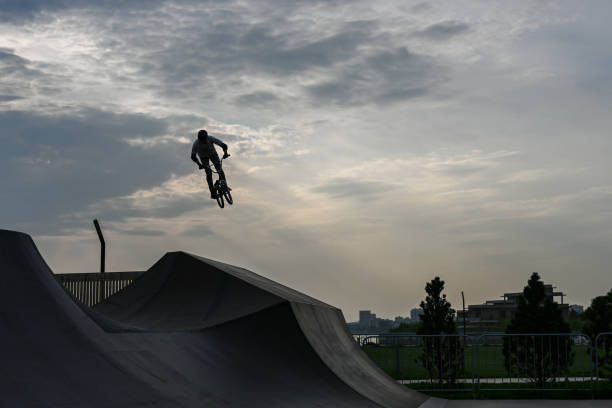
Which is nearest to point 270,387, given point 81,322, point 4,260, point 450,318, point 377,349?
point 81,322

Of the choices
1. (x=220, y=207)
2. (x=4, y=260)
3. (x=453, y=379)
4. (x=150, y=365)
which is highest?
(x=220, y=207)

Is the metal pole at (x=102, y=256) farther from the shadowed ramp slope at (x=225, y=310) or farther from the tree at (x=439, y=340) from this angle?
the tree at (x=439, y=340)

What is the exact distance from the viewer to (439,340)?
18.8 meters

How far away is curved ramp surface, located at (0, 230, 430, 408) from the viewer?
5809 millimetres

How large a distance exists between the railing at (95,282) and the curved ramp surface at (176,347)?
498cm

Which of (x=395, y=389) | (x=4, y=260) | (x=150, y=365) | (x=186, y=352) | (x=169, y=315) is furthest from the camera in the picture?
(x=395, y=389)

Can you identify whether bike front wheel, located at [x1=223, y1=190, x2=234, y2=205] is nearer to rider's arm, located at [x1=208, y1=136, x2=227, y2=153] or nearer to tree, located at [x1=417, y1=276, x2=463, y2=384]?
rider's arm, located at [x1=208, y1=136, x2=227, y2=153]

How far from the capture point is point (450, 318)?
2206 cm

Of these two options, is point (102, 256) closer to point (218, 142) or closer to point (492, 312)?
point (218, 142)

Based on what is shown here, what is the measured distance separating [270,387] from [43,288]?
3465mm

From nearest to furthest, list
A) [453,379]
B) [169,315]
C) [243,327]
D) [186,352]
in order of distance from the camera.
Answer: [186,352] < [243,327] < [169,315] < [453,379]

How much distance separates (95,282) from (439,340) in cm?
963

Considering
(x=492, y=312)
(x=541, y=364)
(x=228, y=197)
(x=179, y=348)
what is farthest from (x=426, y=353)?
(x=492, y=312)

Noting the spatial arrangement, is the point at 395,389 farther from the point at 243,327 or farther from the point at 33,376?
the point at 33,376
